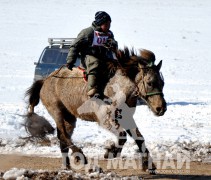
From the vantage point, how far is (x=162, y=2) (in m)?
61.8

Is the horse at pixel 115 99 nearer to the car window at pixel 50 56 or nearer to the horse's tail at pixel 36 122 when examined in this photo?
the horse's tail at pixel 36 122

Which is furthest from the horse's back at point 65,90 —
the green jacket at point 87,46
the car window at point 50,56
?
the car window at point 50,56

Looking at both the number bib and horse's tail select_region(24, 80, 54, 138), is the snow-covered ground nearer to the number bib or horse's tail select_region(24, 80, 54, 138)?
horse's tail select_region(24, 80, 54, 138)

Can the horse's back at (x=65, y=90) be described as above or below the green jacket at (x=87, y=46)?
below

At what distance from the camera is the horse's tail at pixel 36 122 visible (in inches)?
388

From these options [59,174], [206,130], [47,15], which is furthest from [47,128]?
[47,15]

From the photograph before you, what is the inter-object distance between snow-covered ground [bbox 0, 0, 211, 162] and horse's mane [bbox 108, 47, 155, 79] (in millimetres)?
2342

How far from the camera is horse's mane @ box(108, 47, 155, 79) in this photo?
26.4ft

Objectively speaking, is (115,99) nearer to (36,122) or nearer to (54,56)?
(36,122)

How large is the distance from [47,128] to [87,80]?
1.67 metres

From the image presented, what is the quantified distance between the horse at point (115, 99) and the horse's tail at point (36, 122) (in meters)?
0.54

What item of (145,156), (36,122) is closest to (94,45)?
(145,156)

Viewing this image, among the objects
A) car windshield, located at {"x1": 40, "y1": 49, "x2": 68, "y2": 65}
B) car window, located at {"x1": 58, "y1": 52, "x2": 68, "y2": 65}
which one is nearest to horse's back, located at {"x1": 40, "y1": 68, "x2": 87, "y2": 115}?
car window, located at {"x1": 58, "y1": 52, "x2": 68, "y2": 65}

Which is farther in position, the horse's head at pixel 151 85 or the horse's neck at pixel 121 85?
the horse's neck at pixel 121 85
